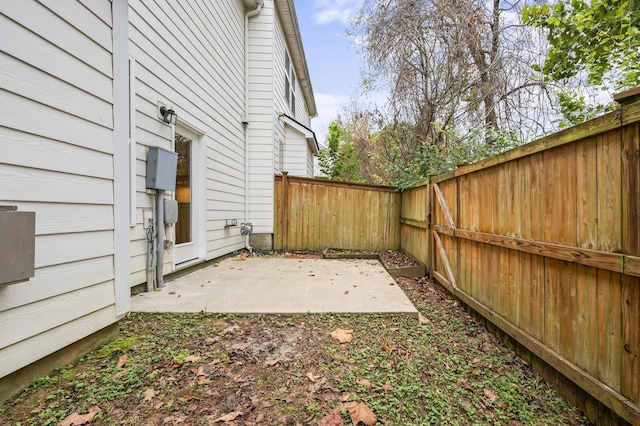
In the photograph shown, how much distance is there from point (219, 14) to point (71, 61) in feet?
13.8

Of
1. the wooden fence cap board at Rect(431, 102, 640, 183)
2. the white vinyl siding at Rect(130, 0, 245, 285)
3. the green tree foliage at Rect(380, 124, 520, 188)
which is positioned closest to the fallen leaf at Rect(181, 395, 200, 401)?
the white vinyl siding at Rect(130, 0, 245, 285)

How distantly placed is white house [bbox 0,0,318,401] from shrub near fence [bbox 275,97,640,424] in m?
3.05

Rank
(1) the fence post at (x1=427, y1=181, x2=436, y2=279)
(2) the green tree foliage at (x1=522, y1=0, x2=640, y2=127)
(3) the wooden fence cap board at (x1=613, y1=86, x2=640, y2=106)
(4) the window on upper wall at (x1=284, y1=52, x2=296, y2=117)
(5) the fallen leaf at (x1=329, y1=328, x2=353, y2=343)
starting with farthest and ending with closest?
(4) the window on upper wall at (x1=284, y1=52, x2=296, y2=117) < (1) the fence post at (x1=427, y1=181, x2=436, y2=279) < (2) the green tree foliage at (x1=522, y1=0, x2=640, y2=127) < (5) the fallen leaf at (x1=329, y1=328, x2=353, y2=343) < (3) the wooden fence cap board at (x1=613, y1=86, x2=640, y2=106)

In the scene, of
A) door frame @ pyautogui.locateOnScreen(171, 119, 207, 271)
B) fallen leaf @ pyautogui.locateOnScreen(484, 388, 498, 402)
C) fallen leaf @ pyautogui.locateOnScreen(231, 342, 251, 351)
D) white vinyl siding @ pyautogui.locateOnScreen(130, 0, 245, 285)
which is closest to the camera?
fallen leaf @ pyautogui.locateOnScreen(484, 388, 498, 402)

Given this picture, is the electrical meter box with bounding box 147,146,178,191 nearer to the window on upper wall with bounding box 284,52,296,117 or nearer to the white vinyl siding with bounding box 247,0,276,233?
the white vinyl siding with bounding box 247,0,276,233

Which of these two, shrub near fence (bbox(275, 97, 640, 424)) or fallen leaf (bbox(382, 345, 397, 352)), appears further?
fallen leaf (bbox(382, 345, 397, 352))

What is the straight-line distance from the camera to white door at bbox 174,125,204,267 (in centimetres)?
432

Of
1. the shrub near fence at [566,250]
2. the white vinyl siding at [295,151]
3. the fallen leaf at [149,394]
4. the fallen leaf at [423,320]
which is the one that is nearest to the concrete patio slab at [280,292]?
the fallen leaf at [423,320]

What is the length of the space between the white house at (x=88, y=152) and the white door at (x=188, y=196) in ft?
0.06

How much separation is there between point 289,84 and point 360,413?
946 centimetres

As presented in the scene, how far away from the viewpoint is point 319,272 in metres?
4.69

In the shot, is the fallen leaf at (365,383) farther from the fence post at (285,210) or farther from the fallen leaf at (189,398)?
the fence post at (285,210)

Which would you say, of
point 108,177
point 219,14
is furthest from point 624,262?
point 219,14

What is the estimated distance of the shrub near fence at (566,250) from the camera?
143 centimetres
